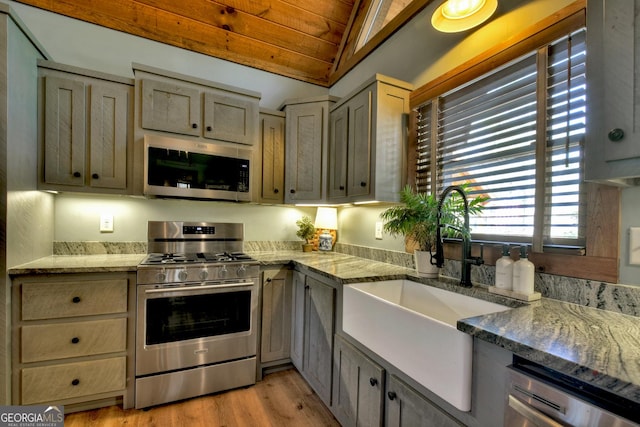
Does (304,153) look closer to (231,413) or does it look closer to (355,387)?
(355,387)

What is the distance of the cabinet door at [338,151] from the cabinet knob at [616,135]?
61.6 inches

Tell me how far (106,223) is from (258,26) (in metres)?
2.14

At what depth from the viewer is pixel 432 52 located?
6.29ft

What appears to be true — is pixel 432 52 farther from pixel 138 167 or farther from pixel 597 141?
pixel 138 167

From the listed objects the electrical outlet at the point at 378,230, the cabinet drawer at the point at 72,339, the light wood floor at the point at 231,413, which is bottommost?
the light wood floor at the point at 231,413

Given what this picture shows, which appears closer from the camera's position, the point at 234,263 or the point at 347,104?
the point at 234,263

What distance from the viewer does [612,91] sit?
831 millimetres

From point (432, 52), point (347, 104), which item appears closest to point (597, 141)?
point (432, 52)

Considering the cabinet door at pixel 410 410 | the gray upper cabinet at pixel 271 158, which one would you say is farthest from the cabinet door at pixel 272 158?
the cabinet door at pixel 410 410

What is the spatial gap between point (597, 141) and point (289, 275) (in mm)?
1901

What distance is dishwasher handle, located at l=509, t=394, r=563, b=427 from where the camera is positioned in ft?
2.16

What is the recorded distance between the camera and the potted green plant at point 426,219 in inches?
60.7

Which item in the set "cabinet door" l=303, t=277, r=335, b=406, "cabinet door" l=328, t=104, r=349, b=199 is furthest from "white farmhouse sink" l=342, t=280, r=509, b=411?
"cabinet door" l=328, t=104, r=349, b=199

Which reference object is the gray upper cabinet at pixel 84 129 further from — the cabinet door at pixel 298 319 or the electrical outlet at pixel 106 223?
the cabinet door at pixel 298 319
